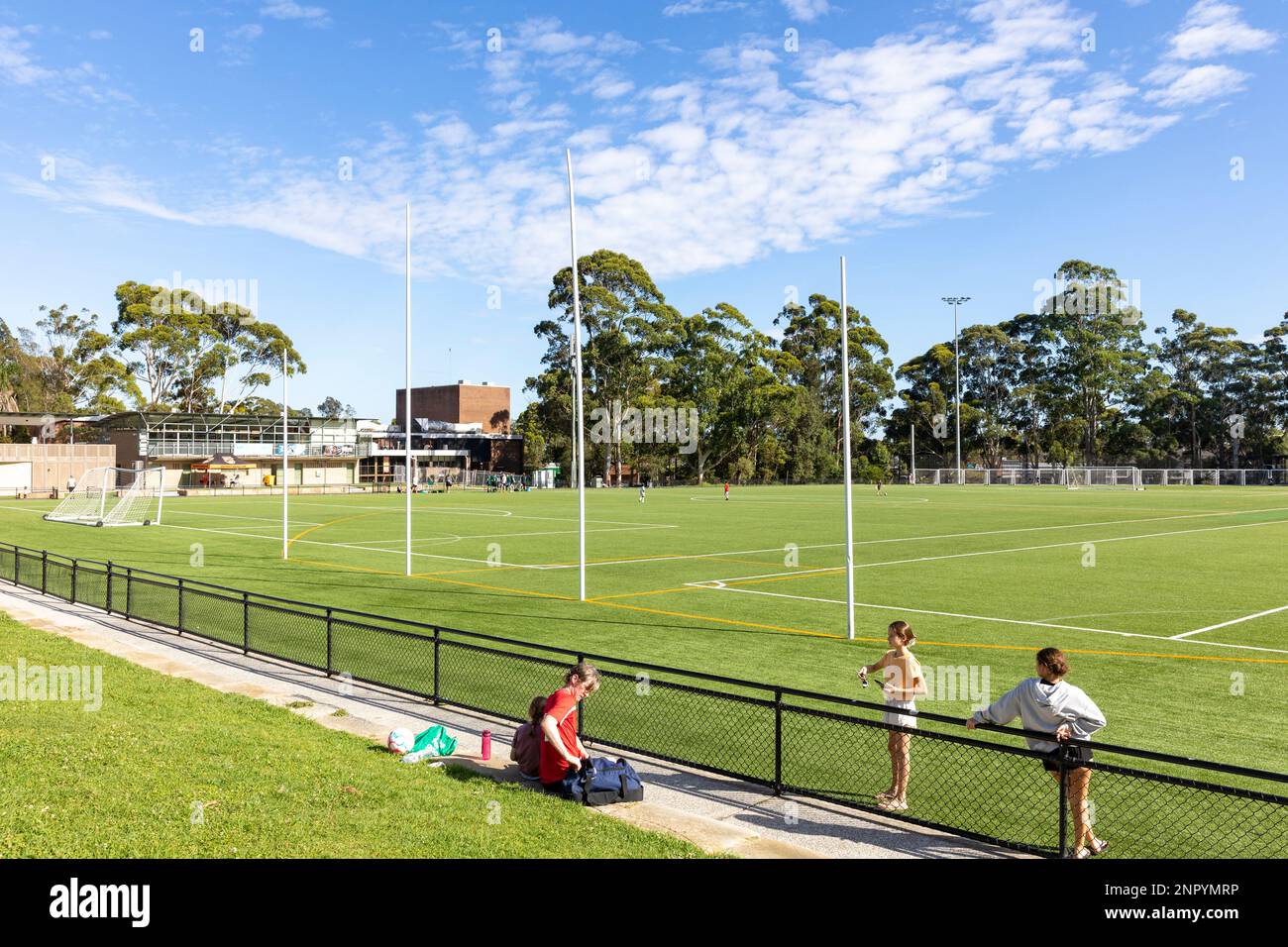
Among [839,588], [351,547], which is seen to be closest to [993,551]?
[839,588]

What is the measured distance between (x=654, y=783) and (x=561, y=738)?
4.12ft

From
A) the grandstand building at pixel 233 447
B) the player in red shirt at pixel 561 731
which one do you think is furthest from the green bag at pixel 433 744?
the grandstand building at pixel 233 447

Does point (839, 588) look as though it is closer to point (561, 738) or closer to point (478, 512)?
point (561, 738)

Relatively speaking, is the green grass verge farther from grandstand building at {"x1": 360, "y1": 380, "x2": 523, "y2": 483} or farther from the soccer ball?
grandstand building at {"x1": 360, "y1": 380, "x2": 523, "y2": 483}

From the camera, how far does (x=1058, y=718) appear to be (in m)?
7.63

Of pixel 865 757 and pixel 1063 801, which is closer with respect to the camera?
pixel 1063 801

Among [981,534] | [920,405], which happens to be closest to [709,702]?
[981,534]

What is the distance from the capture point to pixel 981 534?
3962cm

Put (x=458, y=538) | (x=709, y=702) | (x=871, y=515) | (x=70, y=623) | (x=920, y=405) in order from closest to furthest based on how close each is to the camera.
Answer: (x=709, y=702)
(x=70, y=623)
(x=458, y=538)
(x=871, y=515)
(x=920, y=405)

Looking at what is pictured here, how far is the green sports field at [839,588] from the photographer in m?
14.1

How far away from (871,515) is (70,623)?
41777 mm

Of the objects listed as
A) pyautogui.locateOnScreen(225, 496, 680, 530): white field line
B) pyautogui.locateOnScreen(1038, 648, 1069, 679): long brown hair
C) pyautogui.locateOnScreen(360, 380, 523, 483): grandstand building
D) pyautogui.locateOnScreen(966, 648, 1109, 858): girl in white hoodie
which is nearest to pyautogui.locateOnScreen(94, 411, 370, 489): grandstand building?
pyautogui.locateOnScreen(360, 380, 523, 483): grandstand building
